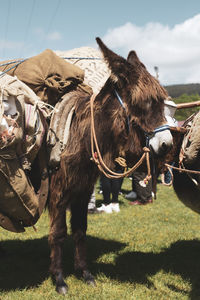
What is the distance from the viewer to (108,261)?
4.51m

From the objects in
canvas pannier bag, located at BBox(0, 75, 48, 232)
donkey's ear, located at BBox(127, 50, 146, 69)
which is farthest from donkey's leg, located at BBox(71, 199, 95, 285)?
donkey's ear, located at BBox(127, 50, 146, 69)

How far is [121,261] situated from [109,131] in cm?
226

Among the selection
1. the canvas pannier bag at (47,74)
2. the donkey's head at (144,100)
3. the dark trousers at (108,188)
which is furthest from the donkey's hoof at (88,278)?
the dark trousers at (108,188)

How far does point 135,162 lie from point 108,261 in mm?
2008

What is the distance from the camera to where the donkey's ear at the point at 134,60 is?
305 cm

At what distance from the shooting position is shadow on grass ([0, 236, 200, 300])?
3.89 metres

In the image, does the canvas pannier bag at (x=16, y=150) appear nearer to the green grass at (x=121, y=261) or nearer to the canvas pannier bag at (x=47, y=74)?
the canvas pannier bag at (x=47, y=74)

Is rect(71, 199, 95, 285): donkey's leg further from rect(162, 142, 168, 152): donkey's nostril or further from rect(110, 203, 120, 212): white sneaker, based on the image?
rect(110, 203, 120, 212): white sneaker

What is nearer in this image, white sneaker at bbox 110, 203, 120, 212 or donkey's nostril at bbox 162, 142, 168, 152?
donkey's nostril at bbox 162, 142, 168, 152

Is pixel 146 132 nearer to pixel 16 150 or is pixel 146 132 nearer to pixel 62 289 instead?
pixel 16 150

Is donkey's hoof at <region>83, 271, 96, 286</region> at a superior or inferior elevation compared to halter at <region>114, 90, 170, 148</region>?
inferior

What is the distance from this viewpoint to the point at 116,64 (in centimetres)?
284

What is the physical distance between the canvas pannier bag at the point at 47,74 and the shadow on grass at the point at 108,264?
90.1 inches

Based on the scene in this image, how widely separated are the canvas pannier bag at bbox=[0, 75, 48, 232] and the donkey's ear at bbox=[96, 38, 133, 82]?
82 cm
